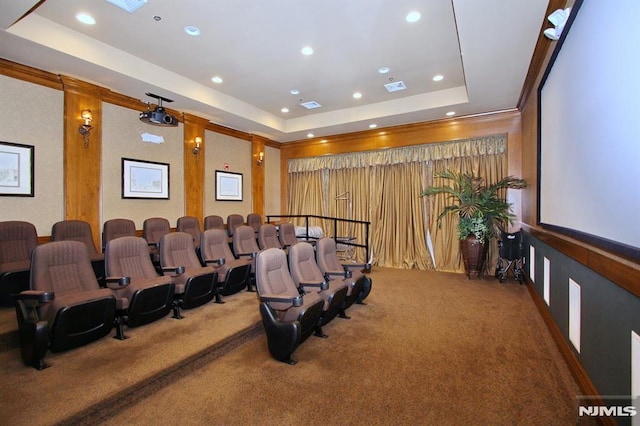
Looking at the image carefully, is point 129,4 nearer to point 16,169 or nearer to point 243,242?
point 16,169

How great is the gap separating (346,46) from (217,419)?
4.49m

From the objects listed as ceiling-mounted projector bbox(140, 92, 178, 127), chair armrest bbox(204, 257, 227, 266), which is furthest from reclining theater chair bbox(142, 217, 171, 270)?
ceiling-mounted projector bbox(140, 92, 178, 127)

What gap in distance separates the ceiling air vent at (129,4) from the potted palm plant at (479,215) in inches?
215

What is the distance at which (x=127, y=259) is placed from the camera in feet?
11.8

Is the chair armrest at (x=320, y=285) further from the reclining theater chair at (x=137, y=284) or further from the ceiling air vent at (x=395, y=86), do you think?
the ceiling air vent at (x=395, y=86)

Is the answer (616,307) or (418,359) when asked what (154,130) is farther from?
(616,307)

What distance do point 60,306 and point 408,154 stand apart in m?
6.74

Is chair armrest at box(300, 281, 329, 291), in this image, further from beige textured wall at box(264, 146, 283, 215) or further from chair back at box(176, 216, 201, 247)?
beige textured wall at box(264, 146, 283, 215)

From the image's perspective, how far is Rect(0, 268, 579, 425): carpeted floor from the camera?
2123mm

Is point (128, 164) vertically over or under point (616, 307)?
over

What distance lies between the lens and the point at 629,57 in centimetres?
162

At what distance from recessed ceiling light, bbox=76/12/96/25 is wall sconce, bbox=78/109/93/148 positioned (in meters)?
1.56

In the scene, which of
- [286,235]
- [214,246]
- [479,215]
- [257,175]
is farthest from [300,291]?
[257,175]

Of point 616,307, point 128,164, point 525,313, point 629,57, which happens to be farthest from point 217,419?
point 128,164
